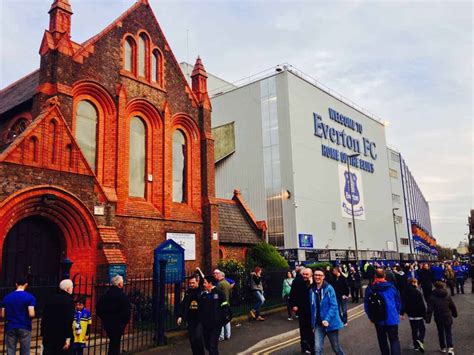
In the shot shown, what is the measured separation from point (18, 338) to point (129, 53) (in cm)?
1224

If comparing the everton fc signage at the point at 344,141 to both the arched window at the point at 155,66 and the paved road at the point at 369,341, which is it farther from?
the paved road at the point at 369,341

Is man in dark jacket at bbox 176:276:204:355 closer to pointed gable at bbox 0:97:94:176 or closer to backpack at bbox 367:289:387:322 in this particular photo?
backpack at bbox 367:289:387:322

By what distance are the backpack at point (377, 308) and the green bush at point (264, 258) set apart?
536 inches

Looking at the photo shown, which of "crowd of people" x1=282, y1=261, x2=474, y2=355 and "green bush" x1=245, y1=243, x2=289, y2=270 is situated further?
"green bush" x1=245, y1=243, x2=289, y2=270

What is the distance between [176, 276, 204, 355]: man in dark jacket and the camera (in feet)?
23.4

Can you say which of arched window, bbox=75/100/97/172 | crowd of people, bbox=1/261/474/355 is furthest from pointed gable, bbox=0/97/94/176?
crowd of people, bbox=1/261/474/355

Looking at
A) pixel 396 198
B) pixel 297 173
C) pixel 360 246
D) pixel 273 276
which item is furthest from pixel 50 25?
pixel 396 198

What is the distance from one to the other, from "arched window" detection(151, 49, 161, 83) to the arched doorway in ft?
25.8

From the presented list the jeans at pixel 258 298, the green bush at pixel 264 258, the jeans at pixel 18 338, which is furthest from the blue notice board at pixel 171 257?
the jeans at pixel 18 338

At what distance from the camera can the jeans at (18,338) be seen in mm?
7012

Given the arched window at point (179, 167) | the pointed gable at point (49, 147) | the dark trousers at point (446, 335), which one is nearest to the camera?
the dark trousers at point (446, 335)

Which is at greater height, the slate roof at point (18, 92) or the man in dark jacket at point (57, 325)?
the slate roof at point (18, 92)

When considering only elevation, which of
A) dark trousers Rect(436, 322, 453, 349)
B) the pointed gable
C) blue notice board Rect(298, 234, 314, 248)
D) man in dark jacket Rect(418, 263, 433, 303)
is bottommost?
dark trousers Rect(436, 322, 453, 349)

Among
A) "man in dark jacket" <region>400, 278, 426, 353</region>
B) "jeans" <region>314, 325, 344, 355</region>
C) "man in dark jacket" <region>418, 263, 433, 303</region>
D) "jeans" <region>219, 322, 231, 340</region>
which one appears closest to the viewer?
"jeans" <region>314, 325, 344, 355</region>
